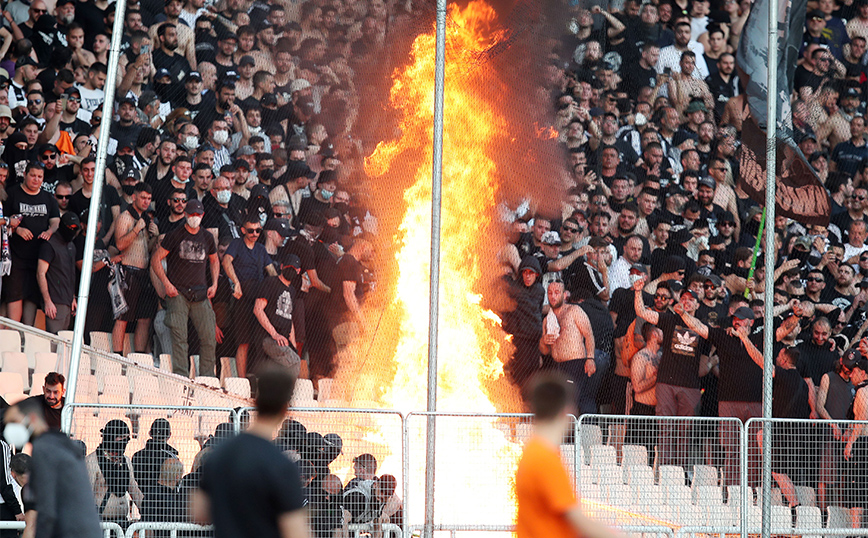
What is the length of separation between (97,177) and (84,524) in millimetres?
3332

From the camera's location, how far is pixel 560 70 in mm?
9344

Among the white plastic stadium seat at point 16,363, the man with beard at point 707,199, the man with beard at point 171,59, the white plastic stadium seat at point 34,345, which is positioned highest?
the man with beard at point 171,59

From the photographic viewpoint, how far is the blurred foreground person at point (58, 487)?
4.14 m

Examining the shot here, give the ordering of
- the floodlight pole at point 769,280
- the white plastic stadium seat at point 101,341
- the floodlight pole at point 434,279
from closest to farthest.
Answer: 1. the floodlight pole at point 434,279
2. the floodlight pole at point 769,280
3. the white plastic stadium seat at point 101,341

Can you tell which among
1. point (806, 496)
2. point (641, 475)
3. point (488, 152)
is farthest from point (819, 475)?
point (488, 152)

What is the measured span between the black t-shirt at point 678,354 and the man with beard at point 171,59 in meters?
4.70

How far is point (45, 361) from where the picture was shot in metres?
8.77

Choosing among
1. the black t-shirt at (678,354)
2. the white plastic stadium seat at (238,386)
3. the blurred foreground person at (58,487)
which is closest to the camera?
the blurred foreground person at (58,487)

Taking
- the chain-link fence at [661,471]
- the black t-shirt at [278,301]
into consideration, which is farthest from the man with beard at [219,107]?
the chain-link fence at [661,471]

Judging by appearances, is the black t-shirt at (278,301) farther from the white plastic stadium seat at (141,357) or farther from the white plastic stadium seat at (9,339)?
the white plastic stadium seat at (9,339)

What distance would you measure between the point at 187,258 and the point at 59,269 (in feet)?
4.33

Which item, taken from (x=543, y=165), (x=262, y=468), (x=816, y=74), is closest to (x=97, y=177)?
(x=543, y=165)

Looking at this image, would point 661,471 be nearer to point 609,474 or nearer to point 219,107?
point 609,474

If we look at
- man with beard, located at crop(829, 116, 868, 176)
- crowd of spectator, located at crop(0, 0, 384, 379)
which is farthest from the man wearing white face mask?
man with beard, located at crop(829, 116, 868, 176)
